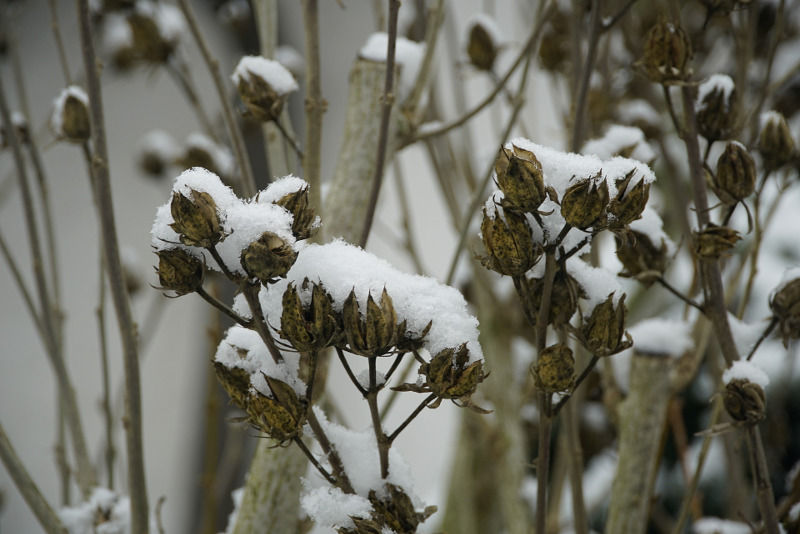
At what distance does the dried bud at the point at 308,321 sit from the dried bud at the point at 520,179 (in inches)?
4.1

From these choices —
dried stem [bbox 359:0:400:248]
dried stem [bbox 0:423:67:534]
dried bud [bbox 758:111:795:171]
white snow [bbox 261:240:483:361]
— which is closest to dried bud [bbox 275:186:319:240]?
white snow [bbox 261:240:483:361]

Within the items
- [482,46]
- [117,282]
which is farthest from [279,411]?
[482,46]

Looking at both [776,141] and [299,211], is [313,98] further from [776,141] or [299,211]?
[776,141]

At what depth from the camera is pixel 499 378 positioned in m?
0.91

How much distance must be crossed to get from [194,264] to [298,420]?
0.09m

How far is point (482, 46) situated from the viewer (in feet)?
2.44

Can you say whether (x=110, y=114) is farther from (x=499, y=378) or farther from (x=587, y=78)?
(x=587, y=78)

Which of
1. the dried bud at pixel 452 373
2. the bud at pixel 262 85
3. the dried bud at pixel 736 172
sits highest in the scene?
the bud at pixel 262 85

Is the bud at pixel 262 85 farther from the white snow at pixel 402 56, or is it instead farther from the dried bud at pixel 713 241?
the dried bud at pixel 713 241

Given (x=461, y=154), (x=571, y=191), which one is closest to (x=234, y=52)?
(x=461, y=154)

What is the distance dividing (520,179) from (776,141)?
0.94 ft

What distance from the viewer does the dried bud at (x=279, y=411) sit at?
335mm

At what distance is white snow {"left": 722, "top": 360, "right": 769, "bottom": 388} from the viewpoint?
41 cm

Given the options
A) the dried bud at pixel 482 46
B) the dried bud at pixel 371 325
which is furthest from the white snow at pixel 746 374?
the dried bud at pixel 482 46
